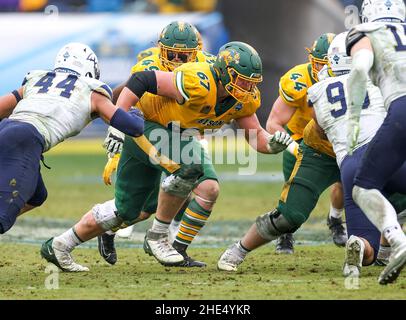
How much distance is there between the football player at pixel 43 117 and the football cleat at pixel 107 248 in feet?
2.21

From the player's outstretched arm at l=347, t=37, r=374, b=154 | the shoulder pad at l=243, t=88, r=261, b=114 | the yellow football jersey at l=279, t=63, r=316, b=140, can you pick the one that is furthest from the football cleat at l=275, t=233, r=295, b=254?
the player's outstretched arm at l=347, t=37, r=374, b=154

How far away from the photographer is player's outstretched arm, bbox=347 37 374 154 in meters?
4.92

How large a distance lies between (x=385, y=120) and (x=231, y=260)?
1599 mm

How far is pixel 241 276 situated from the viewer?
18.8ft

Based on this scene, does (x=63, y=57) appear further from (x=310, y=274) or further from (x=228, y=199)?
(x=228, y=199)

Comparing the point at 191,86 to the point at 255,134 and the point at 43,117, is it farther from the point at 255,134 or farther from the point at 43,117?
the point at 43,117

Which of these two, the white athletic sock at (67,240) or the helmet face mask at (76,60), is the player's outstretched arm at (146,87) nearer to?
the helmet face mask at (76,60)

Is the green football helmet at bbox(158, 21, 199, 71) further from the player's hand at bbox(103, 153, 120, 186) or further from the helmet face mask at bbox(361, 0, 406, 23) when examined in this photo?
the helmet face mask at bbox(361, 0, 406, 23)

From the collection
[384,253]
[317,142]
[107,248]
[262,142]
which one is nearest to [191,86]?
[262,142]

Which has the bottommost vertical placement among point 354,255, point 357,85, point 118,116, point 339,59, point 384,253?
point 384,253

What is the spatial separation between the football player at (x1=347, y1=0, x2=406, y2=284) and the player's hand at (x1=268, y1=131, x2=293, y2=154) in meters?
0.96

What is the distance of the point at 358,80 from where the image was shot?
16.2 feet

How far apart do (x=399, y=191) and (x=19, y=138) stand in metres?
2.20
